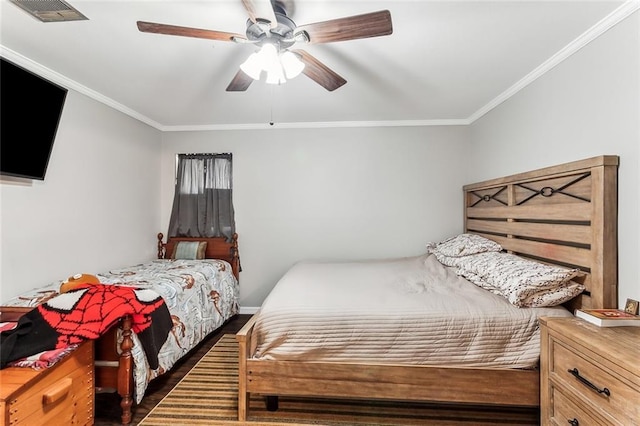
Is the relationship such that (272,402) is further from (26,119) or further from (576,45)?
(576,45)

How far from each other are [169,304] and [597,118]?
326 centimetres

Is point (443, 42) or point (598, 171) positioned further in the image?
point (443, 42)

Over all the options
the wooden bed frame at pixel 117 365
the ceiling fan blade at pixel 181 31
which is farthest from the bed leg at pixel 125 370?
the ceiling fan blade at pixel 181 31

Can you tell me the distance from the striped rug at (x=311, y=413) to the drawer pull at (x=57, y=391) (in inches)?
20.6

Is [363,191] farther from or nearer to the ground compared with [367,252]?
farther from the ground

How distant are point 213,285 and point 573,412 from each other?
2.97 m

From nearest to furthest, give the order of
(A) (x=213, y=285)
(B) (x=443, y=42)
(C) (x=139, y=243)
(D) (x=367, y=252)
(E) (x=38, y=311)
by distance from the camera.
Answer: (E) (x=38, y=311)
(B) (x=443, y=42)
(A) (x=213, y=285)
(C) (x=139, y=243)
(D) (x=367, y=252)

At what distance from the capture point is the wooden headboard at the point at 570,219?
1749mm

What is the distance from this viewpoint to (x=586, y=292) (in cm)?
188

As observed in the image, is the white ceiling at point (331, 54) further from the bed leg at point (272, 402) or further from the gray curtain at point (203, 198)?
the bed leg at point (272, 402)

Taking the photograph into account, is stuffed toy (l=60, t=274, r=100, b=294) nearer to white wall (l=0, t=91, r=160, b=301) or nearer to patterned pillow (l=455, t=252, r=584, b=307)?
white wall (l=0, t=91, r=160, b=301)

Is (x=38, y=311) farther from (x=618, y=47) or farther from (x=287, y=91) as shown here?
(x=618, y=47)

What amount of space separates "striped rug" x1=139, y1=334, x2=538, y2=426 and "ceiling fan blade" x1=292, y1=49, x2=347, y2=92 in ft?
7.34

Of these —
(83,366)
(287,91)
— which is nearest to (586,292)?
(287,91)
